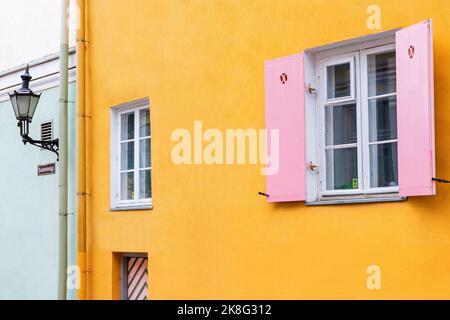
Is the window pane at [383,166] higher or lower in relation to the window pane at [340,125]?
lower

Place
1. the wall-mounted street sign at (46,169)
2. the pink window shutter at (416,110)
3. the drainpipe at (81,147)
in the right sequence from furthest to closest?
the wall-mounted street sign at (46,169)
the drainpipe at (81,147)
the pink window shutter at (416,110)

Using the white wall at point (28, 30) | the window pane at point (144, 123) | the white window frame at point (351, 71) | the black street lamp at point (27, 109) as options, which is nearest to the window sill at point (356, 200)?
the white window frame at point (351, 71)

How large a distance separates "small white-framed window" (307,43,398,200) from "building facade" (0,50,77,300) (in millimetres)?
3973

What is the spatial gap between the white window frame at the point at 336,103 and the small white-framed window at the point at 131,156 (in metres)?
2.55

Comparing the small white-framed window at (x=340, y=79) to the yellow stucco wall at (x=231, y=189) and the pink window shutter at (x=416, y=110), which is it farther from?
the pink window shutter at (x=416, y=110)

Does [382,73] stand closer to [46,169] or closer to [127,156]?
[127,156]

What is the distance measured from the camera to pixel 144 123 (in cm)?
900

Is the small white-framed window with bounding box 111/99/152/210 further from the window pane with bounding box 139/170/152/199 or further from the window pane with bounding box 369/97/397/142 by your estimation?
the window pane with bounding box 369/97/397/142

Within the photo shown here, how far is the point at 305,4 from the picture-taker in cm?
704

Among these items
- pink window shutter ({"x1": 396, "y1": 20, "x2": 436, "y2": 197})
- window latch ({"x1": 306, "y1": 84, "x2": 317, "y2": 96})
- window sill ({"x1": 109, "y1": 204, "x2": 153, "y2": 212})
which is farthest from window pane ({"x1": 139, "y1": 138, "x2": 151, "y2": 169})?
pink window shutter ({"x1": 396, "y1": 20, "x2": 436, "y2": 197})

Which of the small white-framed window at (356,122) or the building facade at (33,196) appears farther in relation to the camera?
the building facade at (33,196)

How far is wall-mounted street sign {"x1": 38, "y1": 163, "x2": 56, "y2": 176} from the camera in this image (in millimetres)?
10085

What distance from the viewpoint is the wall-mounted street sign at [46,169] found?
10085mm
